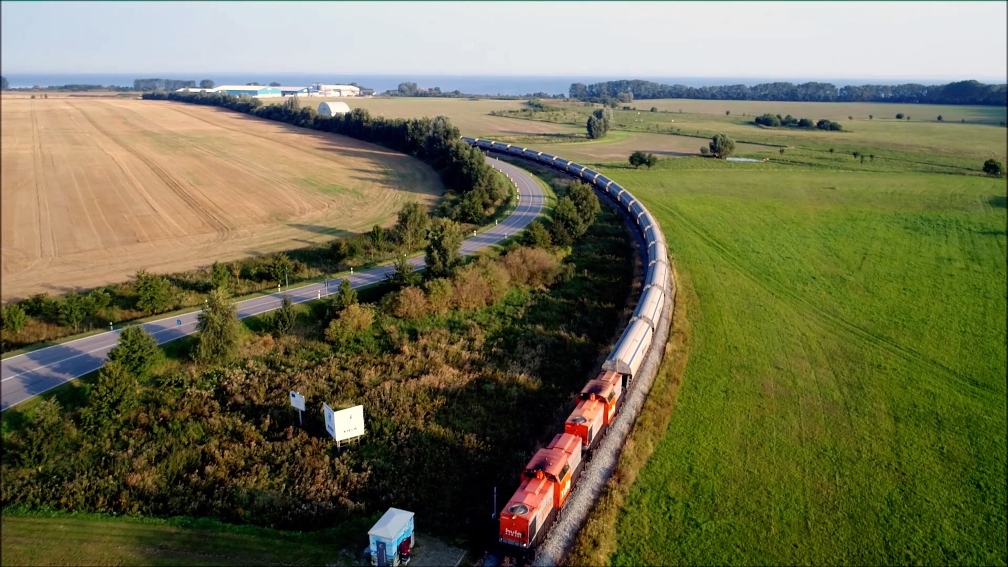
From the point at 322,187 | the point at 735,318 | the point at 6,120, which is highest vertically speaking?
the point at 6,120

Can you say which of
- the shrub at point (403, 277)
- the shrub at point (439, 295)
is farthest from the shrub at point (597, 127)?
the shrub at point (403, 277)

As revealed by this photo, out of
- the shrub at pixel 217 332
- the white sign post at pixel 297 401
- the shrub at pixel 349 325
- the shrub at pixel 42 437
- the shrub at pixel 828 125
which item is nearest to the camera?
the shrub at pixel 42 437

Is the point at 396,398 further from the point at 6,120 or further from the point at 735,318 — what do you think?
the point at 735,318

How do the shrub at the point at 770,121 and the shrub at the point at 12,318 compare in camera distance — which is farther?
the shrub at the point at 770,121

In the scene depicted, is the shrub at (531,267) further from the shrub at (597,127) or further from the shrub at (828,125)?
the shrub at (828,125)

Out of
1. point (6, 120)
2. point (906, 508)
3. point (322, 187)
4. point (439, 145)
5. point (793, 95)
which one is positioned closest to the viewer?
point (6, 120)

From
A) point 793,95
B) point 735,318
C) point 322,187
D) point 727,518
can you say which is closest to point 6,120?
point 727,518
